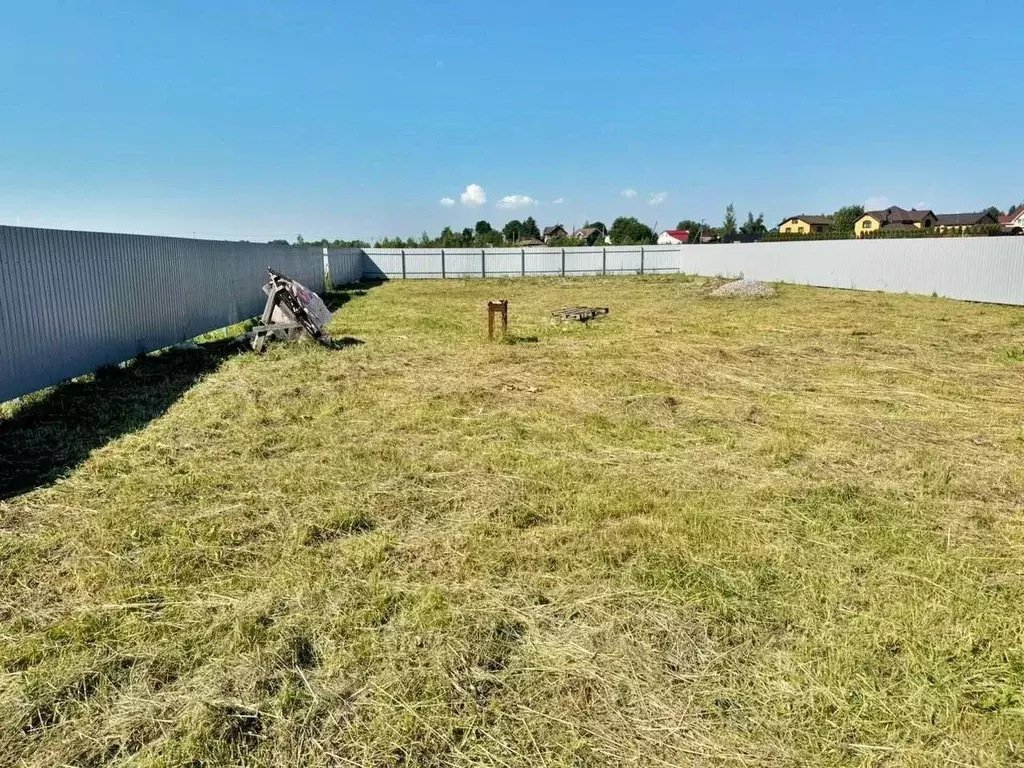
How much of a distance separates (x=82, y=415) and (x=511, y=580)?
15.8 ft

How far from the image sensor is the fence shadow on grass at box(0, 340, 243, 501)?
4.32m

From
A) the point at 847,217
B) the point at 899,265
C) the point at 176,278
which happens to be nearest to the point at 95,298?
the point at 176,278

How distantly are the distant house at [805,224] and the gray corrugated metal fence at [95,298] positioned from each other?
81502mm

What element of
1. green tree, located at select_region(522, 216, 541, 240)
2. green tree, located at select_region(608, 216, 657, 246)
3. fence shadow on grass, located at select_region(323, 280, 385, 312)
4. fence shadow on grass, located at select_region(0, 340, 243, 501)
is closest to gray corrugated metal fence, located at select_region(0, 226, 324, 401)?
fence shadow on grass, located at select_region(0, 340, 243, 501)

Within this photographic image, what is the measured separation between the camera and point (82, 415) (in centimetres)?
560

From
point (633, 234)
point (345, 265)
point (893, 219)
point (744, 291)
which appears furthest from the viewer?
point (893, 219)

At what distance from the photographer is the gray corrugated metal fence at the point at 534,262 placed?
29.6 m

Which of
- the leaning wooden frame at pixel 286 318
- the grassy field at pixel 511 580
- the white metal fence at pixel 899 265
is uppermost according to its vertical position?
the white metal fence at pixel 899 265

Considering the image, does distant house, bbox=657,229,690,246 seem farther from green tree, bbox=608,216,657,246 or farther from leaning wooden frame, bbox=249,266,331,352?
leaning wooden frame, bbox=249,266,331,352

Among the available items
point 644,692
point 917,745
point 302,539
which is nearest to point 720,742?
point 644,692

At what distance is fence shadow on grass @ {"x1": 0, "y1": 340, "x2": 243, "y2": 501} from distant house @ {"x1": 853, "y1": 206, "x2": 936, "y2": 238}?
74682mm

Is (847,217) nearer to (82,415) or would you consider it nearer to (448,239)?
(448,239)

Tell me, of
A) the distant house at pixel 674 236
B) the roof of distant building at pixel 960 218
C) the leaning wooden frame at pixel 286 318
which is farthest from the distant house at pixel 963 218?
the leaning wooden frame at pixel 286 318

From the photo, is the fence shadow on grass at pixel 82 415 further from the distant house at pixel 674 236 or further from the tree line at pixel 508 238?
the distant house at pixel 674 236
